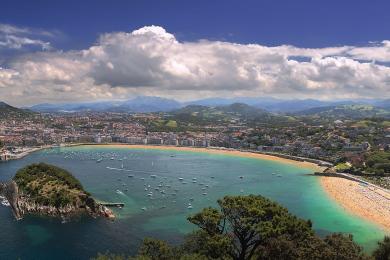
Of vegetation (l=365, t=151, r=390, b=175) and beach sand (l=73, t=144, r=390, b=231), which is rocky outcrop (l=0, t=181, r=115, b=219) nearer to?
beach sand (l=73, t=144, r=390, b=231)

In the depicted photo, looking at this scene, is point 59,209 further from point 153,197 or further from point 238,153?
point 238,153

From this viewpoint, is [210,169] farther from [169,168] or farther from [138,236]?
[138,236]

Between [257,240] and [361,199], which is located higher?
[257,240]

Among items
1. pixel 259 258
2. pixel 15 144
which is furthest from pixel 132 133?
pixel 259 258

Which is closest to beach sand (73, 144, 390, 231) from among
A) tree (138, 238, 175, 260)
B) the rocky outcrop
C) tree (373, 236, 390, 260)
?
A: tree (373, 236, 390, 260)

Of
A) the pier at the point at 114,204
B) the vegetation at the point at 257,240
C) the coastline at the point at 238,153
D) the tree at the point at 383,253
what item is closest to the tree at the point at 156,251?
the vegetation at the point at 257,240

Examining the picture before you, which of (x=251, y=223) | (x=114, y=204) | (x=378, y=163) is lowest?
(x=114, y=204)

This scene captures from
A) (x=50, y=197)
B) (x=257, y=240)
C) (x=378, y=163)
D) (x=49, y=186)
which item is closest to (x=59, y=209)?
(x=50, y=197)
